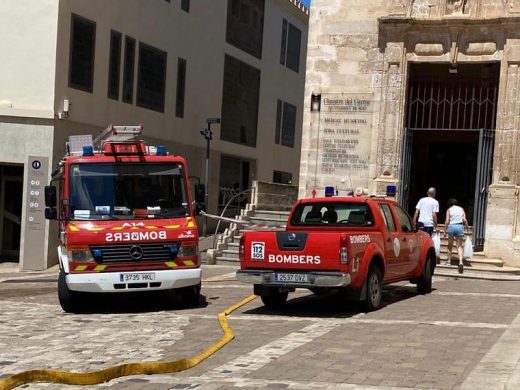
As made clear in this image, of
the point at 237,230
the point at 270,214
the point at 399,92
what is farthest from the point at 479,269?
the point at 270,214

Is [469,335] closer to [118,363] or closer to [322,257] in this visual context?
[322,257]

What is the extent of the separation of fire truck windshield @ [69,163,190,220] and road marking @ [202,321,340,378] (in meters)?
3.39

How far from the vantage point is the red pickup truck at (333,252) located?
36.0ft

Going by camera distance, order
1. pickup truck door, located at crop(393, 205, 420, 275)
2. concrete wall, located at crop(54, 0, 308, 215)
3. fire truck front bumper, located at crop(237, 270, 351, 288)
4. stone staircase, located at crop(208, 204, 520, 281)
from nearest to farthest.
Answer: fire truck front bumper, located at crop(237, 270, 351, 288), pickup truck door, located at crop(393, 205, 420, 275), stone staircase, located at crop(208, 204, 520, 281), concrete wall, located at crop(54, 0, 308, 215)

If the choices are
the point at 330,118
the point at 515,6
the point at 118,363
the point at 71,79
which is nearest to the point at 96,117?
the point at 71,79

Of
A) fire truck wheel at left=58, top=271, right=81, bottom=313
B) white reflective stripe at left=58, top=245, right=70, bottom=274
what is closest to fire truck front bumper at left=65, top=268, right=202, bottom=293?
white reflective stripe at left=58, top=245, right=70, bottom=274

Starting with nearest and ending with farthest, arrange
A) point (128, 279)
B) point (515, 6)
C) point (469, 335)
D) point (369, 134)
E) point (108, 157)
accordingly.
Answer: point (469, 335) < point (128, 279) < point (108, 157) < point (515, 6) < point (369, 134)

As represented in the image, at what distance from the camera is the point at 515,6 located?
18.9m

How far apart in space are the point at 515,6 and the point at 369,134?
15.4 ft

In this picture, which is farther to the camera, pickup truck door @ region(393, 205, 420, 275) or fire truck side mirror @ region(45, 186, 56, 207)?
pickup truck door @ region(393, 205, 420, 275)

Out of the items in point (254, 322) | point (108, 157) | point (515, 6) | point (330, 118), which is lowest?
point (254, 322)

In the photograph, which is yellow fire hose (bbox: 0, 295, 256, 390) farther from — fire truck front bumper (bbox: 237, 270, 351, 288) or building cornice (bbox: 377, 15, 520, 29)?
building cornice (bbox: 377, 15, 520, 29)

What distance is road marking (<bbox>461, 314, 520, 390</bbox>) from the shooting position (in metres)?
6.76

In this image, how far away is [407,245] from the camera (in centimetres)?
1305
